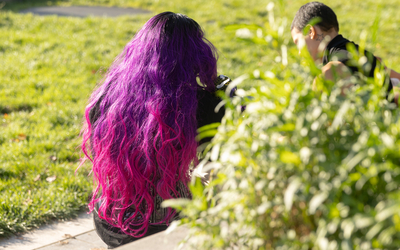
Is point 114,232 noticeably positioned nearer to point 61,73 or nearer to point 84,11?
point 61,73

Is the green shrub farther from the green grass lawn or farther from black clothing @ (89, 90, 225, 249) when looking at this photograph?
black clothing @ (89, 90, 225, 249)

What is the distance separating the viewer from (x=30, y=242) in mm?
3020

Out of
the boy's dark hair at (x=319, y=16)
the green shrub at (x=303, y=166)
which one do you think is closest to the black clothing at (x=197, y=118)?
the green shrub at (x=303, y=166)

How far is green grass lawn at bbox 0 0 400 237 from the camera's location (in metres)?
3.40

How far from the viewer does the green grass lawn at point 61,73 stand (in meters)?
3.40

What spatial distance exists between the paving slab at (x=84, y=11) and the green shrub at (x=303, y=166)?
41.2 feet

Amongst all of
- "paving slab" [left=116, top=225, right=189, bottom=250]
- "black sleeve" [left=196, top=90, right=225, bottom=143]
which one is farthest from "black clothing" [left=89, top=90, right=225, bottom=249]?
"paving slab" [left=116, top=225, right=189, bottom=250]

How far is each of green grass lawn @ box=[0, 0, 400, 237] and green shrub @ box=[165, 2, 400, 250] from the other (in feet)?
0.55

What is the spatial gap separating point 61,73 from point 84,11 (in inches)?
303

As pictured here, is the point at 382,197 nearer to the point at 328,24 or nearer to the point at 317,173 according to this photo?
the point at 317,173

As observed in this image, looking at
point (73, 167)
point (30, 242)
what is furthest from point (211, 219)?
point (73, 167)

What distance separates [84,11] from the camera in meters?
13.5

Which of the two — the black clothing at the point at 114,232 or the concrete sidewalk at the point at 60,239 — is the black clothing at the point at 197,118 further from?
the concrete sidewalk at the point at 60,239

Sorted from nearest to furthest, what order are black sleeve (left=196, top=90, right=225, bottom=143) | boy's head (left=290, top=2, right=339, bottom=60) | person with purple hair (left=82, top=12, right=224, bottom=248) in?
person with purple hair (left=82, top=12, right=224, bottom=248), black sleeve (left=196, top=90, right=225, bottom=143), boy's head (left=290, top=2, right=339, bottom=60)
